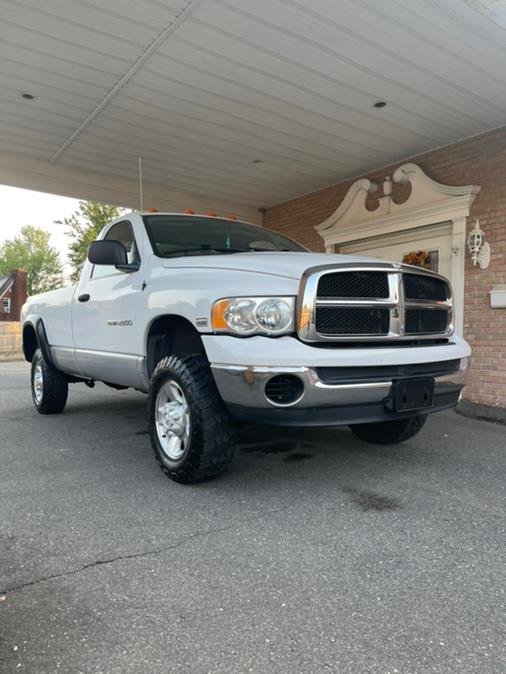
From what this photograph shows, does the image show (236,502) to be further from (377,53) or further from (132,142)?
(132,142)

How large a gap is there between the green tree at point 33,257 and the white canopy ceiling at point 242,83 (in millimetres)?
59280

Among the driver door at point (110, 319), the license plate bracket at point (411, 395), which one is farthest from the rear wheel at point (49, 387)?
the license plate bracket at point (411, 395)

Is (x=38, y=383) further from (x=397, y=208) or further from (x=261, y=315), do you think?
(x=397, y=208)

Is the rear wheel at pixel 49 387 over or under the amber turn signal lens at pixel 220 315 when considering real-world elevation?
under

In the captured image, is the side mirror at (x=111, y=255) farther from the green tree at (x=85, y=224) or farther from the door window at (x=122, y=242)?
the green tree at (x=85, y=224)

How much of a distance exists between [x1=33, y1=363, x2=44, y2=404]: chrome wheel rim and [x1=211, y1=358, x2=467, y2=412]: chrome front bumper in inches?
147

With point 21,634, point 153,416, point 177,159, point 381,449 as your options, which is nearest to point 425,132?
point 177,159

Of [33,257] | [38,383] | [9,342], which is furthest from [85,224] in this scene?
[33,257]

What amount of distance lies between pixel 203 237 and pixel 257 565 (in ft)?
9.05

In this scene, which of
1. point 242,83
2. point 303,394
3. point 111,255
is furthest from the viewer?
point 242,83

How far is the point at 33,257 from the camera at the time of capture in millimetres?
63469

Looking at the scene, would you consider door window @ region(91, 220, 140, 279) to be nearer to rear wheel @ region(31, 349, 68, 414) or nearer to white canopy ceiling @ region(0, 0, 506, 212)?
rear wheel @ region(31, 349, 68, 414)

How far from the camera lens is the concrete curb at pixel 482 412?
5891 millimetres

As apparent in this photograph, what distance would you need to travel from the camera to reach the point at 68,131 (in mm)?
6754
